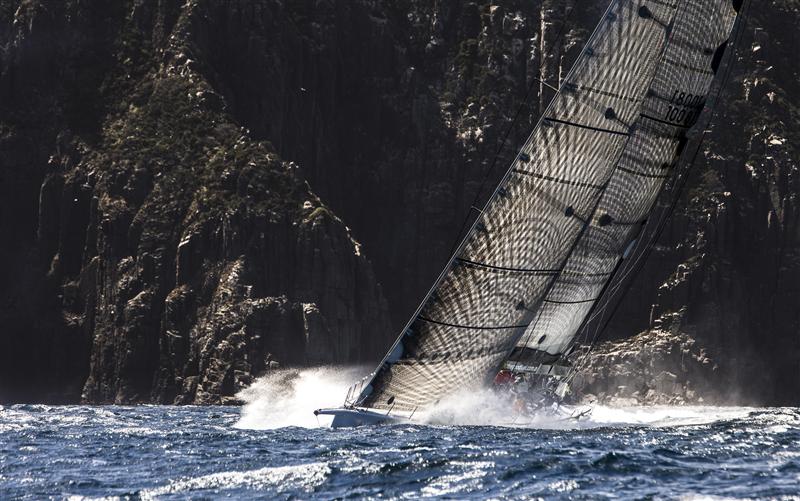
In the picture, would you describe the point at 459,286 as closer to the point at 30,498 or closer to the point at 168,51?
the point at 30,498

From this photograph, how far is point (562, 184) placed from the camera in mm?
43281

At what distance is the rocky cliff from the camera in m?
91.6

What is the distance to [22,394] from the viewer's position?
301ft

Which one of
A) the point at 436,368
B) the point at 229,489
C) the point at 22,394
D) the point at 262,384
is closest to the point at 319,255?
the point at 262,384

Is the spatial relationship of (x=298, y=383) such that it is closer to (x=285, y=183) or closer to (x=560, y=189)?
(x=285, y=183)

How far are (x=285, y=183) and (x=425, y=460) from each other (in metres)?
67.8

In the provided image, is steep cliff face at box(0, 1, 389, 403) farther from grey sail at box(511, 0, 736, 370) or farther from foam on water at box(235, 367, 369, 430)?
grey sail at box(511, 0, 736, 370)

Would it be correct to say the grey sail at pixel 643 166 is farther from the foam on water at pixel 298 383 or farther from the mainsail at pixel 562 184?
the foam on water at pixel 298 383

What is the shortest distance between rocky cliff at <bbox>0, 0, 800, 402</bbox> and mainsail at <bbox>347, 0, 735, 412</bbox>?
45214mm

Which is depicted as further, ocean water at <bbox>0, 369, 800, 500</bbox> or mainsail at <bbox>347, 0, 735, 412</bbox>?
mainsail at <bbox>347, 0, 735, 412</bbox>

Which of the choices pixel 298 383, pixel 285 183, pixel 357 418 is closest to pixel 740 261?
pixel 285 183

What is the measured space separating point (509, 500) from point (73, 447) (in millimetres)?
17024

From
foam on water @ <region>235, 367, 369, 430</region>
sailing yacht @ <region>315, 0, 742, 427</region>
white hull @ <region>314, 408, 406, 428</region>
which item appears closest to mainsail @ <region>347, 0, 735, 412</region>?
sailing yacht @ <region>315, 0, 742, 427</region>

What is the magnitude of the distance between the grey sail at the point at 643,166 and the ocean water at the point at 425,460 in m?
3.77
